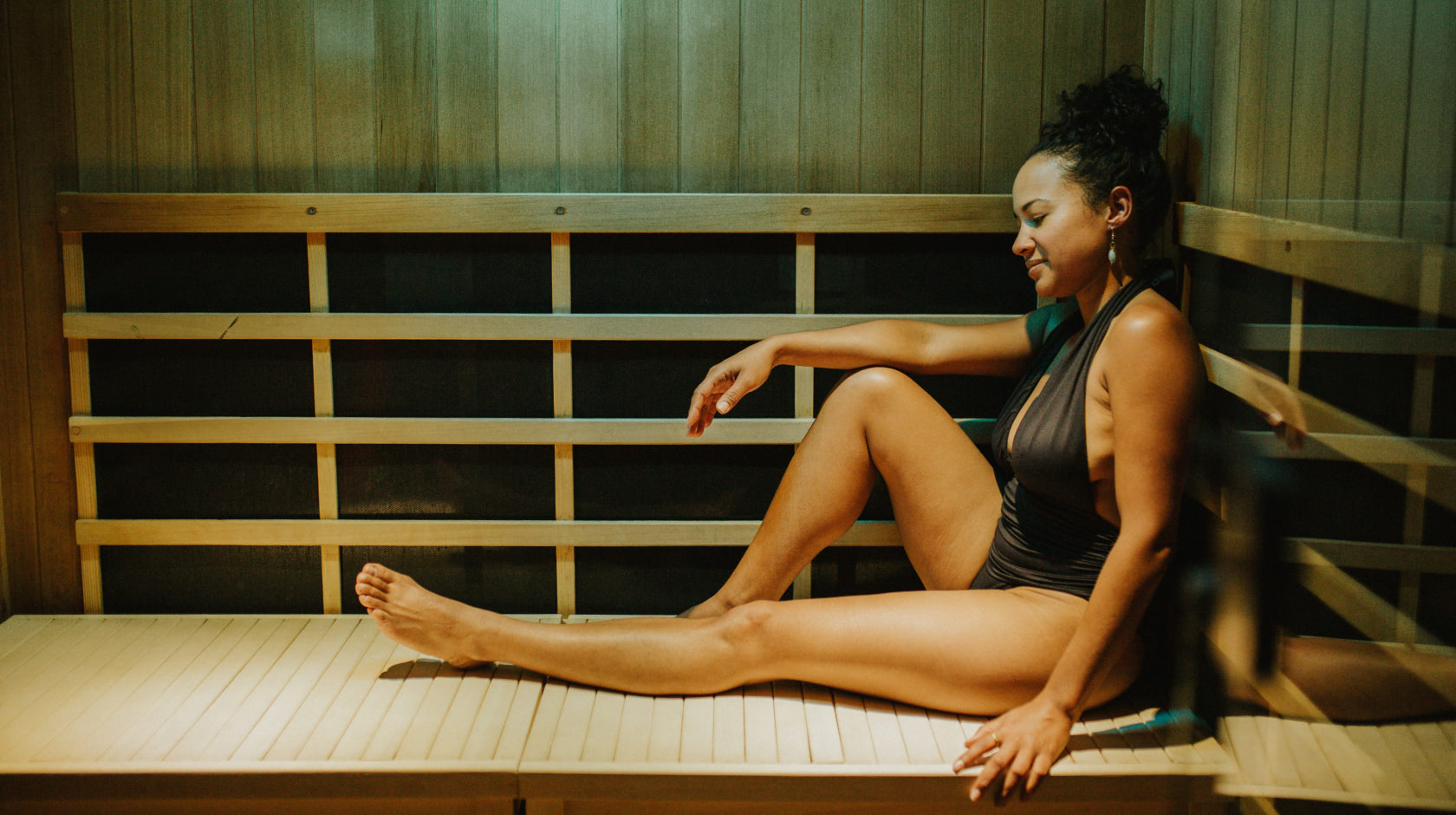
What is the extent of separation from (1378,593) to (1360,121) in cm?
55

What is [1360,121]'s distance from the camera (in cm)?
130

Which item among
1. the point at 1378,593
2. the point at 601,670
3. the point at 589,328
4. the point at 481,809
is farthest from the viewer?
the point at 589,328

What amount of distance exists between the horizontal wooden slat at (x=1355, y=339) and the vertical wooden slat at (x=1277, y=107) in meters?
0.18

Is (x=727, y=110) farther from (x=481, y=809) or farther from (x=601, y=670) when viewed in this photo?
(x=481, y=809)

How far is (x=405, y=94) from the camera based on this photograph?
7.08ft

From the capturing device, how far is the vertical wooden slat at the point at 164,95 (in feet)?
7.02

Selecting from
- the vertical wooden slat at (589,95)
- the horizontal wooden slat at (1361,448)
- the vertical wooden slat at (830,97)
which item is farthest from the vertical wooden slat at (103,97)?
the horizontal wooden slat at (1361,448)

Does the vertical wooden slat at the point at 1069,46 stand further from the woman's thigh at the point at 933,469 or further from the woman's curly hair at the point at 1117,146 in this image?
the woman's thigh at the point at 933,469

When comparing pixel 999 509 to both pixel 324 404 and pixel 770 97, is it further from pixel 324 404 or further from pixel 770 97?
pixel 324 404

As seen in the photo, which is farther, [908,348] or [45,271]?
[45,271]

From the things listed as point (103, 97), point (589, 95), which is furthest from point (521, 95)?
point (103, 97)

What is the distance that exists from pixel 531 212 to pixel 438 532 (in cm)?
68

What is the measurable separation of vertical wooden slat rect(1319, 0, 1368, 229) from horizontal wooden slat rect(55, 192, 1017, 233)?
77cm

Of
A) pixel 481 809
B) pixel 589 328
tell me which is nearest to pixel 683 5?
pixel 589 328
